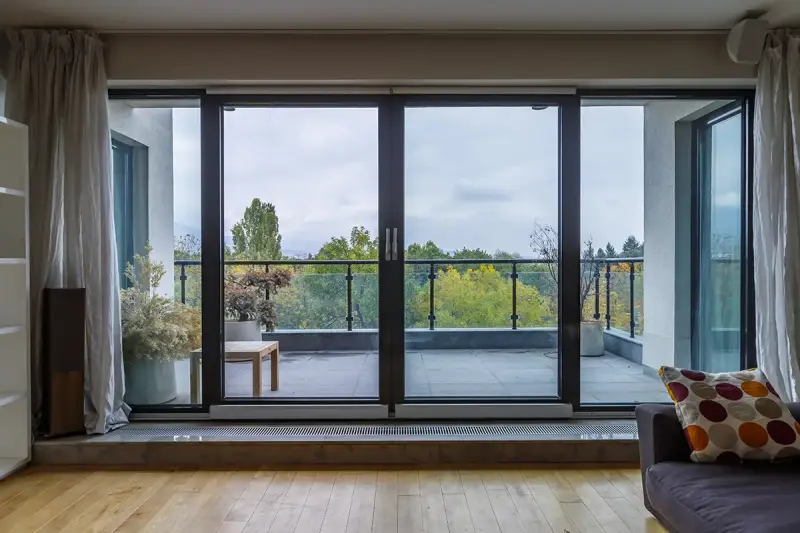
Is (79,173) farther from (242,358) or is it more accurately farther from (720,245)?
(720,245)

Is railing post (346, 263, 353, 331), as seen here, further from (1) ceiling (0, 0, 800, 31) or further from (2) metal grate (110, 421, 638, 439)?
(1) ceiling (0, 0, 800, 31)

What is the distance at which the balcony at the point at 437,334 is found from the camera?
3.55 meters

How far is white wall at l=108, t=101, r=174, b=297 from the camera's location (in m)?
3.54

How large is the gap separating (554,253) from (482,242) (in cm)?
47

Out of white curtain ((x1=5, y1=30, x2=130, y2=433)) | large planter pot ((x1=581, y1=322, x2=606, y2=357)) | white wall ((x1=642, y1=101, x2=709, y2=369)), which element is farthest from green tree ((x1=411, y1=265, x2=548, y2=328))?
white curtain ((x1=5, y1=30, x2=130, y2=433))

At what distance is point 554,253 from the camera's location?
3.54 m

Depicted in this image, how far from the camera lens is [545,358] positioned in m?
3.58

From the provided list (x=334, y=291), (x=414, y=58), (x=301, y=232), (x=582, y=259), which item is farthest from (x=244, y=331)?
(x=582, y=259)

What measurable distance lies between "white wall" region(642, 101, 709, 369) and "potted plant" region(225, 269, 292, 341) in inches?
95.3

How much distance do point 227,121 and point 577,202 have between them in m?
2.30

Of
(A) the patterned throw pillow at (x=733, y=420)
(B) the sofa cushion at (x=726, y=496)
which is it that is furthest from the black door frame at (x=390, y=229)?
(B) the sofa cushion at (x=726, y=496)

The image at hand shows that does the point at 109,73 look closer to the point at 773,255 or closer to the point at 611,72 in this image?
the point at 611,72

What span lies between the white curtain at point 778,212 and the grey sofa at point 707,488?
35.3 inches

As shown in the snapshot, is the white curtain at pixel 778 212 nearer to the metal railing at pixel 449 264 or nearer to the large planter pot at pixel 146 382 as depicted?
the metal railing at pixel 449 264
